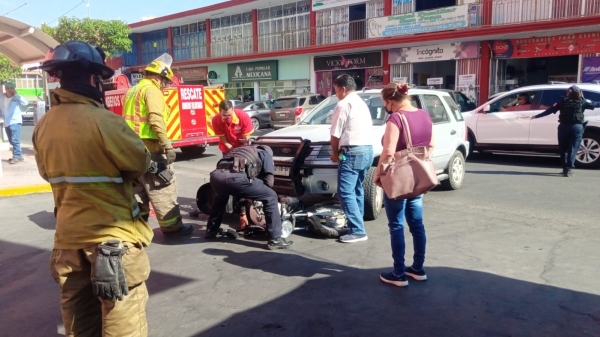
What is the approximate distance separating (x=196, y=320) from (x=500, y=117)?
985 cm

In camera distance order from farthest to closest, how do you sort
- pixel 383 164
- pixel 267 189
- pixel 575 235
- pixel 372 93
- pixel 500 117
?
pixel 500 117
pixel 372 93
pixel 575 235
pixel 267 189
pixel 383 164

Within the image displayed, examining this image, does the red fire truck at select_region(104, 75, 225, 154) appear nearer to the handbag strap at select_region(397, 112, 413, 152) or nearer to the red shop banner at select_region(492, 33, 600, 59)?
the handbag strap at select_region(397, 112, 413, 152)

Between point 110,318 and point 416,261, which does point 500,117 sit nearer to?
point 416,261

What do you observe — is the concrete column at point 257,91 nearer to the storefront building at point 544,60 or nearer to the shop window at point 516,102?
the storefront building at point 544,60

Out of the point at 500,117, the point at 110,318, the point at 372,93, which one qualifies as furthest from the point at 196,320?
the point at 500,117

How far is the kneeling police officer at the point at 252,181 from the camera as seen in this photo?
5031mm

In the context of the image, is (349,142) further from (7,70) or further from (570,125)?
(7,70)

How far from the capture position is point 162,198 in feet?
18.5

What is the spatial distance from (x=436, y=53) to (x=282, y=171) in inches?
709

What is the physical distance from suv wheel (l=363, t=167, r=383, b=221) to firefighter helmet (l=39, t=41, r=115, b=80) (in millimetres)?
4042

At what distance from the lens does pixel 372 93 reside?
7.49 m

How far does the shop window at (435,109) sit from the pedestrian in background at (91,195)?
5741 millimetres

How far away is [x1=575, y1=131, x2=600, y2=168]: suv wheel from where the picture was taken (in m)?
10.4

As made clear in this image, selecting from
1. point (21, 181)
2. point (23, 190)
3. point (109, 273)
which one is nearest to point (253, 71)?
point (21, 181)
